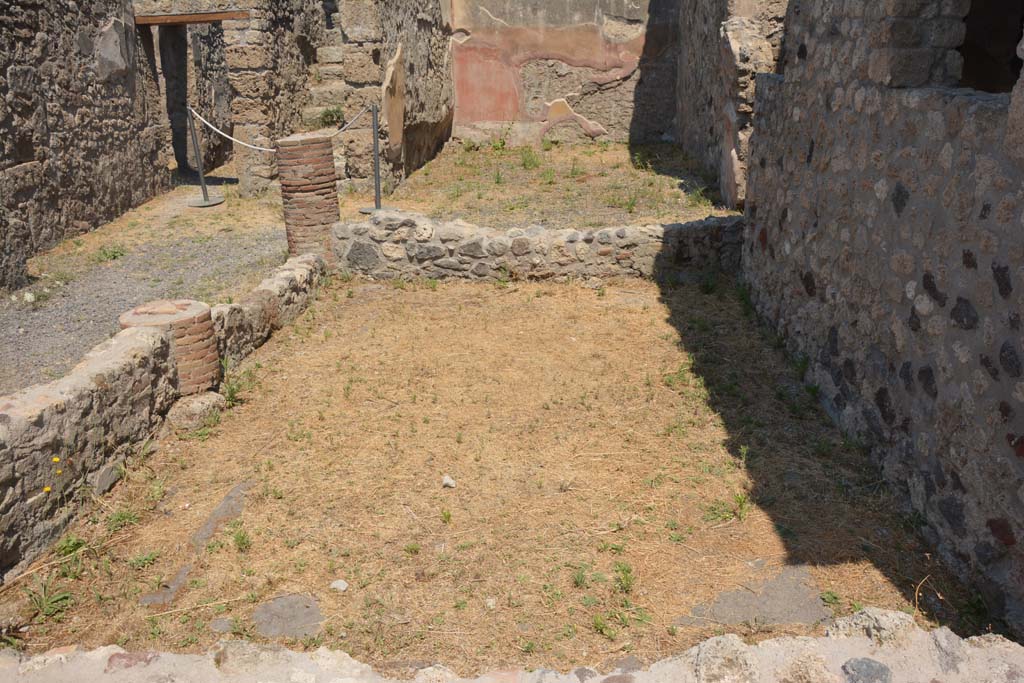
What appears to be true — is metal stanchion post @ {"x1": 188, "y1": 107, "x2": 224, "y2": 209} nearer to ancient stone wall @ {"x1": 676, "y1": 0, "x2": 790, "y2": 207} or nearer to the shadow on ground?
ancient stone wall @ {"x1": 676, "y1": 0, "x2": 790, "y2": 207}

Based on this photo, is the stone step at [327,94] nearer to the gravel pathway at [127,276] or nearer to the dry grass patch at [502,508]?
the gravel pathway at [127,276]

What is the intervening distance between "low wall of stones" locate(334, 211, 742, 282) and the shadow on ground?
1.14 meters

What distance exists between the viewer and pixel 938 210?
3523 millimetres

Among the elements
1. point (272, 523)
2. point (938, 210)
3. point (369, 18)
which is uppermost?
point (369, 18)

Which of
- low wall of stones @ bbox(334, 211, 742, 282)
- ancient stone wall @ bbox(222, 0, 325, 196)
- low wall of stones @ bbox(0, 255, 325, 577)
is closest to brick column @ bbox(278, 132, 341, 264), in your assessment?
low wall of stones @ bbox(334, 211, 742, 282)

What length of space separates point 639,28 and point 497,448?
10.8 m

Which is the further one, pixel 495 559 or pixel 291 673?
pixel 495 559

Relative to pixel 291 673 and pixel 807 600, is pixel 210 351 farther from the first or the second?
pixel 807 600

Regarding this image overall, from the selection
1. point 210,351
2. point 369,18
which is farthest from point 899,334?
point 369,18

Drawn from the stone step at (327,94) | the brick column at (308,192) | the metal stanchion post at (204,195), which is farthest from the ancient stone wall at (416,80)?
the brick column at (308,192)

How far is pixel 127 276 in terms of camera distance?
764cm

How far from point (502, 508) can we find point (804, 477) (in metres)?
1.54

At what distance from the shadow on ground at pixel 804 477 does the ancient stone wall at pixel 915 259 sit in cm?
11

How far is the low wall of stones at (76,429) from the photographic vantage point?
11.3ft
